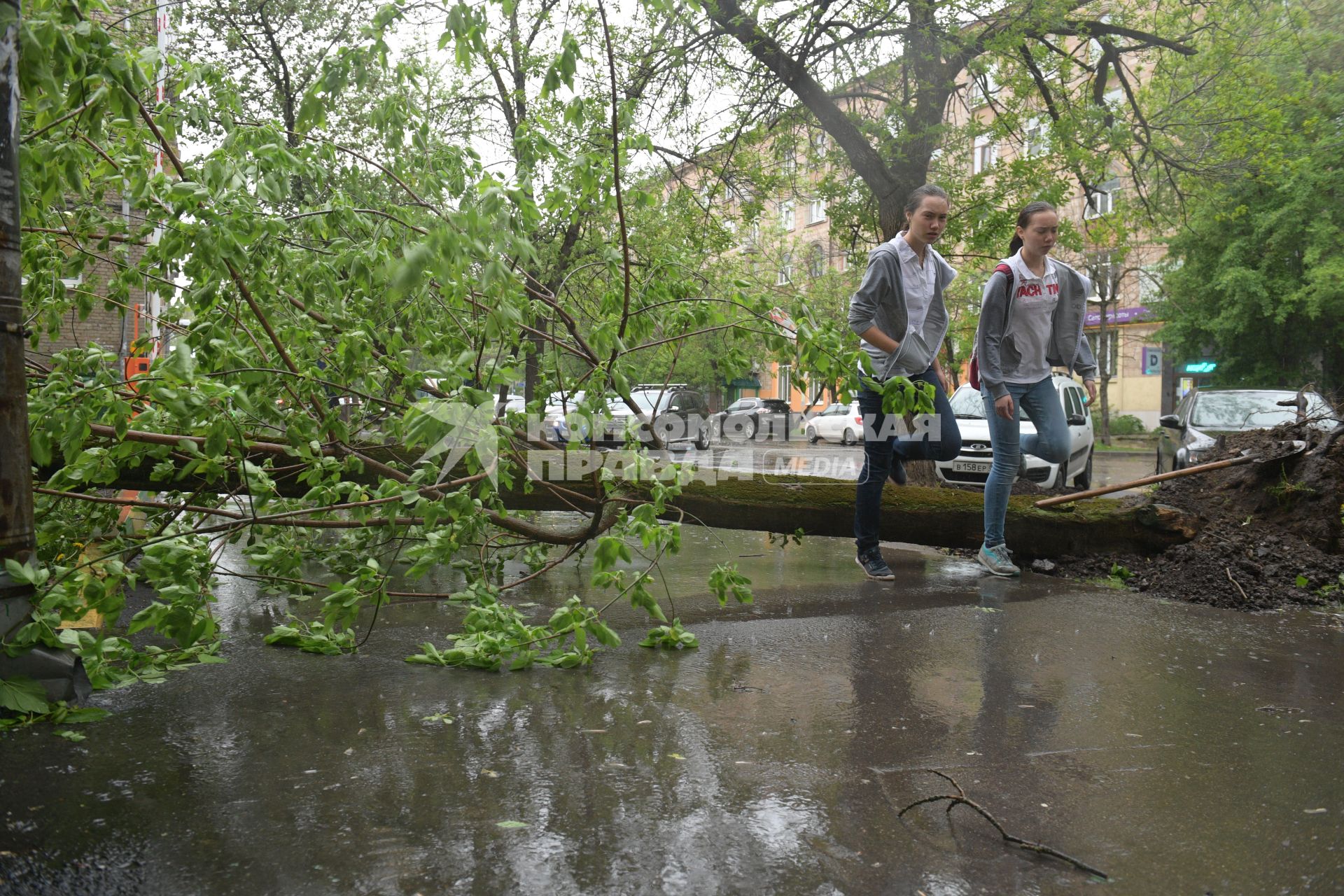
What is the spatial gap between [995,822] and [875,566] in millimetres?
3565

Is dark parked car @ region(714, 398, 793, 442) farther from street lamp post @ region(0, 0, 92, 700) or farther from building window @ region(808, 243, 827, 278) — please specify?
street lamp post @ region(0, 0, 92, 700)

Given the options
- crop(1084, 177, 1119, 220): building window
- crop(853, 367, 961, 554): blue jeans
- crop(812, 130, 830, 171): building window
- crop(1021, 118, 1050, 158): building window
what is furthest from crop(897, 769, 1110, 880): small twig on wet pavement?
crop(812, 130, 830, 171): building window

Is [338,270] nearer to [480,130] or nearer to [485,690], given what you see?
[485,690]

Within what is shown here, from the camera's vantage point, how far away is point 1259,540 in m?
5.72

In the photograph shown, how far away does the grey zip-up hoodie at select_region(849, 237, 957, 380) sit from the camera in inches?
215

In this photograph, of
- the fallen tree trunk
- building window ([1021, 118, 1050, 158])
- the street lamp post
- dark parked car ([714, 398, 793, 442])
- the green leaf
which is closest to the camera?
the street lamp post

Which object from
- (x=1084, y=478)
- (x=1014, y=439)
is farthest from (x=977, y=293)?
(x=1014, y=439)

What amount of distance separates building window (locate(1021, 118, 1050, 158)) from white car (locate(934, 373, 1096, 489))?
2.64 m

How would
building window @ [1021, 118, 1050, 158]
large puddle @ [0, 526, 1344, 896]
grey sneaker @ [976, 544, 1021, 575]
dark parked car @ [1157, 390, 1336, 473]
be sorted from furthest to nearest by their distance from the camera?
dark parked car @ [1157, 390, 1336, 473] → building window @ [1021, 118, 1050, 158] → grey sneaker @ [976, 544, 1021, 575] → large puddle @ [0, 526, 1344, 896]

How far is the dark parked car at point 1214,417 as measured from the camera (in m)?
12.1

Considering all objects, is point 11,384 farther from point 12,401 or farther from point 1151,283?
point 1151,283

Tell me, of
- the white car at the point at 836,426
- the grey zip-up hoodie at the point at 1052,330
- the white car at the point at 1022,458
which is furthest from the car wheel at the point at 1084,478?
the white car at the point at 836,426

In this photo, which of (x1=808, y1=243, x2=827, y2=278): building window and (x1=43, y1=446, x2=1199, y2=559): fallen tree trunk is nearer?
(x1=43, y1=446, x2=1199, y2=559): fallen tree trunk

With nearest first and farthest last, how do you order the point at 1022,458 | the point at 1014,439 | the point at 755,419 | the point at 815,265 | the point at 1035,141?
the point at 1014,439, the point at 1035,141, the point at 1022,458, the point at 755,419, the point at 815,265
